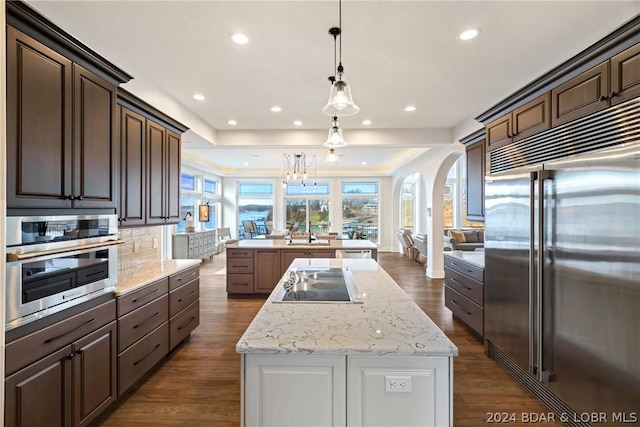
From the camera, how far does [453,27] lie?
7.07 ft

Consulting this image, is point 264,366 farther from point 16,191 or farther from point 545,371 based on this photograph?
point 545,371

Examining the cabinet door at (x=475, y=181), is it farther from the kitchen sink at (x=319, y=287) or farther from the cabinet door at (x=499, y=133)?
the kitchen sink at (x=319, y=287)

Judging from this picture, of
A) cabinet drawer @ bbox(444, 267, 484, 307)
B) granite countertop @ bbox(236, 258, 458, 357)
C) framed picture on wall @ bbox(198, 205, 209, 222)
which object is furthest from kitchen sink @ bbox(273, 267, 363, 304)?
framed picture on wall @ bbox(198, 205, 209, 222)

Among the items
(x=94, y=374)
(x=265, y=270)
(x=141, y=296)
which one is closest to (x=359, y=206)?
(x=265, y=270)

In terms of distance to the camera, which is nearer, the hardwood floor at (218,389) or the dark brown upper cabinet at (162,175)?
the hardwood floor at (218,389)

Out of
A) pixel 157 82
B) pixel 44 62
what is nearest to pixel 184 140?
pixel 157 82

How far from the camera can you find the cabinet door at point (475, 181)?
372 cm

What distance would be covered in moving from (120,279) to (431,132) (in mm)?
4664

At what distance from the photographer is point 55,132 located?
67.6 inches

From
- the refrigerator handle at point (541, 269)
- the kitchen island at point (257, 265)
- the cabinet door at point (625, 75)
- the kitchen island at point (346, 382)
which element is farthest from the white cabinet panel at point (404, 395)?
the kitchen island at point (257, 265)

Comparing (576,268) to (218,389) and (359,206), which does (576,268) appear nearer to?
(218,389)

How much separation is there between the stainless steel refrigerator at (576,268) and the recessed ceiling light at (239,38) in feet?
7.76

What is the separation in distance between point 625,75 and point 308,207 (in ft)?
31.1

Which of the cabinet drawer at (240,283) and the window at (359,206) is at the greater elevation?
the window at (359,206)
